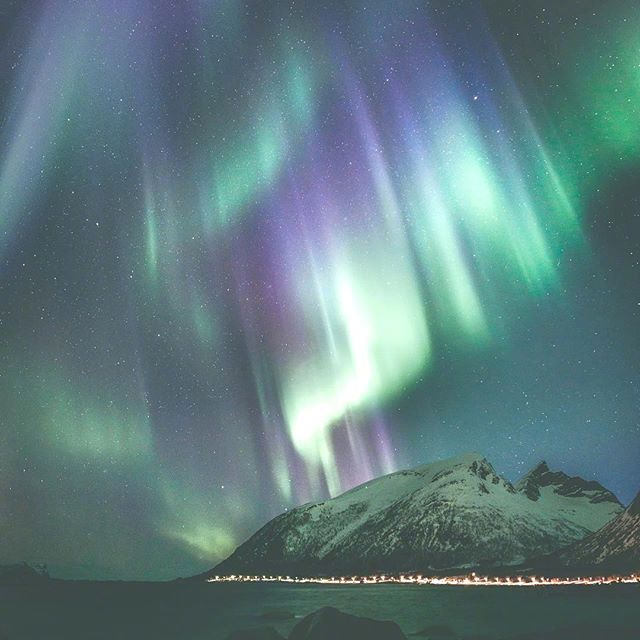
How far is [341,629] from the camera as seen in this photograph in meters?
45.7

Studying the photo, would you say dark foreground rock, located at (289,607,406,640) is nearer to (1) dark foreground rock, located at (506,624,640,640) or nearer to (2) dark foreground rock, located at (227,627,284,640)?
(2) dark foreground rock, located at (227,627,284,640)

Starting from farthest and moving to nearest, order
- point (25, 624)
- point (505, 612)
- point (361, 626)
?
1. point (25, 624)
2. point (505, 612)
3. point (361, 626)

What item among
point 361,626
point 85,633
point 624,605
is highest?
point 85,633

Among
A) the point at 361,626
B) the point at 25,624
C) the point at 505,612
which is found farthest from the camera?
the point at 25,624

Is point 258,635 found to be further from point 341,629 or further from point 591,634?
point 591,634

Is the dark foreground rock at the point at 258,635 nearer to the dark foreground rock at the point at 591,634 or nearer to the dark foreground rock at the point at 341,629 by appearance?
the dark foreground rock at the point at 341,629

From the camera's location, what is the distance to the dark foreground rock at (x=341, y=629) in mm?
45281

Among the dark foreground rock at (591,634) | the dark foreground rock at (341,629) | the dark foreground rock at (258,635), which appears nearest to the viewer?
the dark foreground rock at (341,629)

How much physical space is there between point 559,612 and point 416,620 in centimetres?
2128

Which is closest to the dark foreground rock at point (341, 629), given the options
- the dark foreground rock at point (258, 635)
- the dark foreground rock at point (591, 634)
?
the dark foreground rock at point (258, 635)

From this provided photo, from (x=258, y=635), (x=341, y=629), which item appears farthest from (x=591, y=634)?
(x=258, y=635)

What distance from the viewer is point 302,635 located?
1838 inches

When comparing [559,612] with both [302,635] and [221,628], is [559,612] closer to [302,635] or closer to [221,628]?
[221,628]

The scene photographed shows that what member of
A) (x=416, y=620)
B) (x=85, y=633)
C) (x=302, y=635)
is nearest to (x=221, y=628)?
(x=85, y=633)
